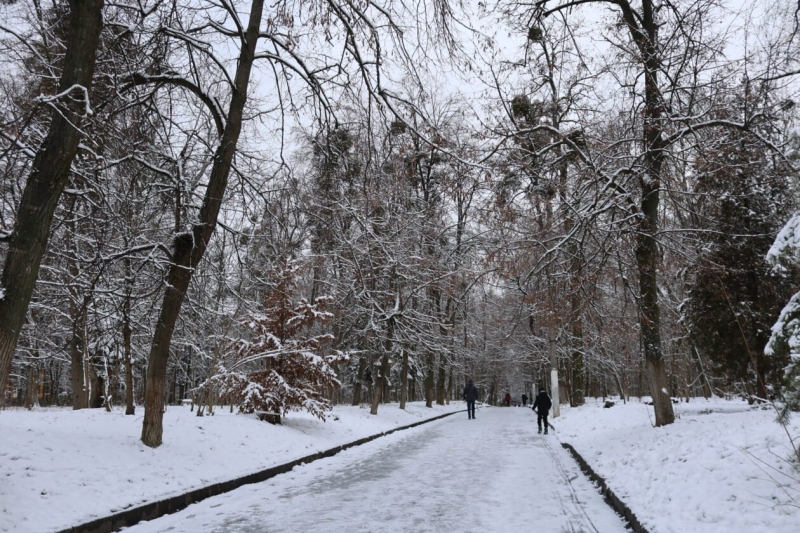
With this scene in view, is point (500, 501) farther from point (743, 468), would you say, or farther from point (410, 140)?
point (410, 140)

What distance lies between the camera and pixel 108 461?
287 inches

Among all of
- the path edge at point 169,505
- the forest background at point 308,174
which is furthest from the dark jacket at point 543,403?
the path edge at point 169,505

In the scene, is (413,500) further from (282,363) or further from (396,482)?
(282,363)

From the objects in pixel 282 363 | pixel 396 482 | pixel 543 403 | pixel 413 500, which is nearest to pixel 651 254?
pixel 396 482

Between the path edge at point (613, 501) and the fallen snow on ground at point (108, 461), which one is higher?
the fallen snow on ground at point (108, 461)

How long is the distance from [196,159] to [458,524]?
7.83 m

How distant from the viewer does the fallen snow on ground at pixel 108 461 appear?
18.7 ft

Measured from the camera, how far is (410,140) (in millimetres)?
8844

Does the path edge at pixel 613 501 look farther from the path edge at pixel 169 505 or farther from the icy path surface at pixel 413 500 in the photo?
the path edge at pixel 169 505

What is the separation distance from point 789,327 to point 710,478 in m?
2.10

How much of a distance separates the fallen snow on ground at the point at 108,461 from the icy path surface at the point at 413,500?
63 cm

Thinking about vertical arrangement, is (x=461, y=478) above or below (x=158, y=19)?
below

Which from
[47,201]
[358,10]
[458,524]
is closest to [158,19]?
[358,10]

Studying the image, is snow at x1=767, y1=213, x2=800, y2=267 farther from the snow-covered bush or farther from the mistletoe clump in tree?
the mistletoe clump in tree
